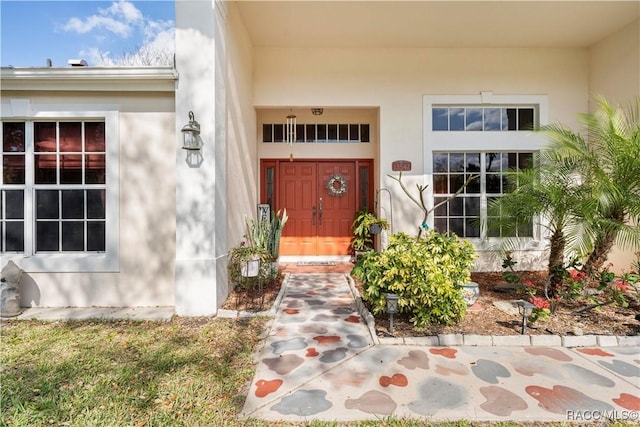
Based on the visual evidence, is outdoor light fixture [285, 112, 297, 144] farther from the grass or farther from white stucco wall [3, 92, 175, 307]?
the grass

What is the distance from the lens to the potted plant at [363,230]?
20.3 ft

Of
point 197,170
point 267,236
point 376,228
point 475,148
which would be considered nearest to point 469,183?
point 475,148

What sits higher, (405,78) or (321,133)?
(405,78)

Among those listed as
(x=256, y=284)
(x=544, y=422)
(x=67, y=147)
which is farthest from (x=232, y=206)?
(x=544, y=422)

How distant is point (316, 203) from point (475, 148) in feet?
11.0

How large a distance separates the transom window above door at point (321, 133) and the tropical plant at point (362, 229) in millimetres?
1623

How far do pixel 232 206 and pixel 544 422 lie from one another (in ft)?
13.1

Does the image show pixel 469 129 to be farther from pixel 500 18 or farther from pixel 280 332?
pixel 280 332

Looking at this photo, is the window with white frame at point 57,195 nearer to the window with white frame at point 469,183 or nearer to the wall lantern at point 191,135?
the wall lantern at point 191,135

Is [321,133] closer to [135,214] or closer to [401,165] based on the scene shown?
[401,165]

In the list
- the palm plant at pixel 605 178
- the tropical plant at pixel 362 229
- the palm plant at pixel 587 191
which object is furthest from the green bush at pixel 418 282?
the tropical plant at pixel 362 229

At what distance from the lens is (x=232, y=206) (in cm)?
449

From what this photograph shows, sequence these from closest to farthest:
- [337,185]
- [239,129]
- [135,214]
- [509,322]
→ 1. [509,322]
2. [135,214]
3. [239,129]
4. [337,185]

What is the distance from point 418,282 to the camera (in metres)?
3.16
